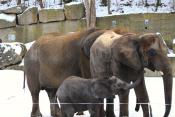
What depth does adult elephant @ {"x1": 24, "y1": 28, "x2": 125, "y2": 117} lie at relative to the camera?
8616 millimetres

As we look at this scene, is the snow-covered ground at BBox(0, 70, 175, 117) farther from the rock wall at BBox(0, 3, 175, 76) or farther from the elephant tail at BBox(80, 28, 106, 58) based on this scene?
the rock wall at BBox(0, 3, 175, 76)

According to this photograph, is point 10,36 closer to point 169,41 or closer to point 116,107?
point 169,41

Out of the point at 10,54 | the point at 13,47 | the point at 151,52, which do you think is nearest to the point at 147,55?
the point at 151,52

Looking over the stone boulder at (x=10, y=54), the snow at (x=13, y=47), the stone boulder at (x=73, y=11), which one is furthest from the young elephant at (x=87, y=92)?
the stone boulder at (x=73, y=11)

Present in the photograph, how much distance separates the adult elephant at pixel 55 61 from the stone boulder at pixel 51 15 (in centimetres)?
1181

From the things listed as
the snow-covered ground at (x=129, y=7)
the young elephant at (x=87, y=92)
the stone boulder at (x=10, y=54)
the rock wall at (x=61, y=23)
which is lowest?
the stone boulder at (x=10, y=54)

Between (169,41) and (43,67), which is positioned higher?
(43,67)

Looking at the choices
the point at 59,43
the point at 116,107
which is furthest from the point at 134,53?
the point at 116,107

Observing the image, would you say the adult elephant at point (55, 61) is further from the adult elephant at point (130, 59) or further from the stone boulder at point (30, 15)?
the stone boulder at point (30, 15)

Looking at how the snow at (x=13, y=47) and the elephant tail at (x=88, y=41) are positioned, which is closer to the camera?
the elephant tail at (x=88, y=41)

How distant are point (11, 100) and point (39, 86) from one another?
8.83ft

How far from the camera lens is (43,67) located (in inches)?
358

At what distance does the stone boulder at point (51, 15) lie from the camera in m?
21.4

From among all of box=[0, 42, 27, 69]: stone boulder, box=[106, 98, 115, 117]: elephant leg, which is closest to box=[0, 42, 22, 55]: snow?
box=[0, 42, 27, 69]: stone boulder
